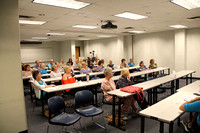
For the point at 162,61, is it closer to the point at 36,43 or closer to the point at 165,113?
the point at 165,113

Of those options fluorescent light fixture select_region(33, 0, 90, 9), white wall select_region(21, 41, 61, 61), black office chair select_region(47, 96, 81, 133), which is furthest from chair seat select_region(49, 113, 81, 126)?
white wall select_region(21, 41, 61, 61)

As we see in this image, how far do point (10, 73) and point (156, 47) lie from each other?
8759 mm

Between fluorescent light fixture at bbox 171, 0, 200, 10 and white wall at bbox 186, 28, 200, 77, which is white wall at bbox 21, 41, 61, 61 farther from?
fluorescent light fixture at bbox 171, 0, 200, 10

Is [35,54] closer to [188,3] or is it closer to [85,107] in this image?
[85,107]

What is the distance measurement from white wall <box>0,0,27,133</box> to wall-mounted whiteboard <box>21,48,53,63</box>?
1152cm

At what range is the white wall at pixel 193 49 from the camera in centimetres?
807

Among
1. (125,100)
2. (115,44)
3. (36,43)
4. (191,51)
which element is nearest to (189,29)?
(191,51)

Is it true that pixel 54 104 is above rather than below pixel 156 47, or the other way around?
below

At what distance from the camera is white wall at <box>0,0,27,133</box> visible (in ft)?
8.86

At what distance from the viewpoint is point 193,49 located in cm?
823

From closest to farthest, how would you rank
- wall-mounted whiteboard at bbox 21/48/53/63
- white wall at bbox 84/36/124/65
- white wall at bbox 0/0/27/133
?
1. white wall at bbox 0/0/27/133
2. white wall at bbox 84/36/124/65
3. wall-mounted whiteboard at bbox 21/48/53/63

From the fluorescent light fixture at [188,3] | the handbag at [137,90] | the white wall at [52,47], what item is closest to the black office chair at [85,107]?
the handbag at [137,90]

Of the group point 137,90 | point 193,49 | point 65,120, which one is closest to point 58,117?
point 65,120

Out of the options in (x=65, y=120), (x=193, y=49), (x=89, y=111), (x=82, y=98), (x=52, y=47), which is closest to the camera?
(x=65, y=120)
